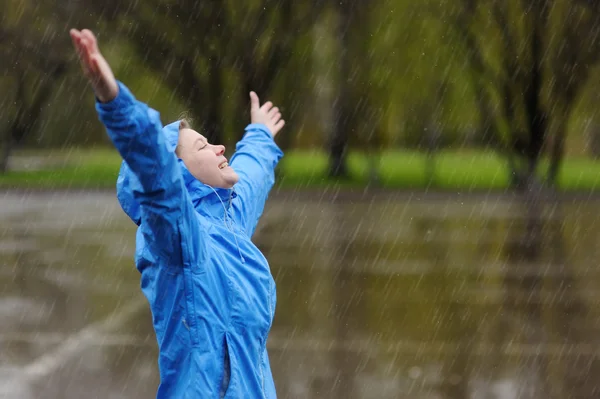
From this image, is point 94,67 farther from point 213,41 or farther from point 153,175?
point 213,41

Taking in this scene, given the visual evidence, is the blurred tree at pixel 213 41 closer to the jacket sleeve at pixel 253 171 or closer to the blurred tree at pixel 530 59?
the blurred tree at pixel 530 59

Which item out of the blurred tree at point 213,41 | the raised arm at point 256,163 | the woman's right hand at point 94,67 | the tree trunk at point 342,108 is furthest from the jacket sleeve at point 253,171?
the blurred tree at point 213,41

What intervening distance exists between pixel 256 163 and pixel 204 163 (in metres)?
0.76

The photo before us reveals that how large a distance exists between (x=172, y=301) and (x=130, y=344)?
15.4 ft

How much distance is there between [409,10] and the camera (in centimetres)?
2538

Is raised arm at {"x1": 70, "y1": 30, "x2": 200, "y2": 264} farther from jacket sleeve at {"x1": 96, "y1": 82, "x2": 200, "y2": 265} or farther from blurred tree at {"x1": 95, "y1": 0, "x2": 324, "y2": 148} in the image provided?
blurred tree at {"x1": 95, "y1": 0, "x2": 324, "y2": 148}

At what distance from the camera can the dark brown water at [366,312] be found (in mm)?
6156

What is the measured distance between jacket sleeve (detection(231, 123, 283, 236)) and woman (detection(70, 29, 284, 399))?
0.25 m

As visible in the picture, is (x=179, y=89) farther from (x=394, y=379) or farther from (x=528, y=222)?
(x=394, y=379)

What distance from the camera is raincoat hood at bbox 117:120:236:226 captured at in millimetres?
2668

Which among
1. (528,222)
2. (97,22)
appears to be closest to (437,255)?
(528,222)

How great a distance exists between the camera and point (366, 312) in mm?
8273

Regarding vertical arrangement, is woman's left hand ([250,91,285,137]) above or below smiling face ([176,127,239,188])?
above

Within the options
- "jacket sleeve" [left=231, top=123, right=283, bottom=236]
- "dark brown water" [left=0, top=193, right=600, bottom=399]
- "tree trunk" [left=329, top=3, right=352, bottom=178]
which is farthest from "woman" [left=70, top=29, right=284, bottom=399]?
"tree trunk" [left=329, top=3, right=352, bottom=178]
